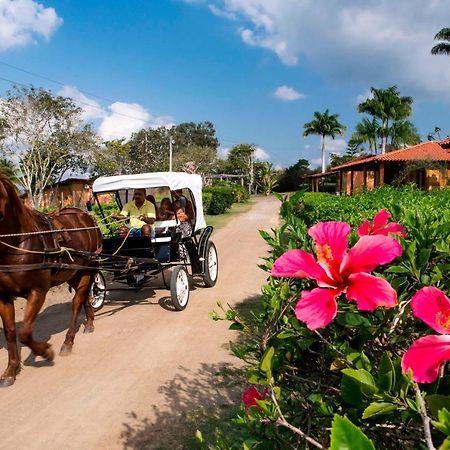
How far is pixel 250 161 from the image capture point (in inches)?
2653

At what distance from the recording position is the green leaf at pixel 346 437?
619 millimetres

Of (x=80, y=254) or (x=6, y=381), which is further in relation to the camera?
(x=80, y=254)

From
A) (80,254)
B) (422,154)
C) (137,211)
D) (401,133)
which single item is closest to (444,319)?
(80,254)

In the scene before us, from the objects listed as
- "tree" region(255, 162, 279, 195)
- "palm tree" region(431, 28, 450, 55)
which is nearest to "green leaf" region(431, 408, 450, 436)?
"palm tree" region(431, 28, 450, 55)

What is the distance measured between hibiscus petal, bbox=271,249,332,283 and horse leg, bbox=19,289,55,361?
418cm

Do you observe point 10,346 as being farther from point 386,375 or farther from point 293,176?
point 293,176

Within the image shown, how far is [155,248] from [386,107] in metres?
40.7

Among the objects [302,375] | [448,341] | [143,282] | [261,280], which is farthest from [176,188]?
[448,341]

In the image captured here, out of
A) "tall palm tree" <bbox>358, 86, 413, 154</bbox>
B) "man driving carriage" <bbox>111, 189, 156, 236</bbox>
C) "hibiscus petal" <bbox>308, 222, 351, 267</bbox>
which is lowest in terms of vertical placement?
"man driving carriage" <bbox>111, 189, 156, 236</bbox>

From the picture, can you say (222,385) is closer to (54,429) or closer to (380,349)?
(54,429)

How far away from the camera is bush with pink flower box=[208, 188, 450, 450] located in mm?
841

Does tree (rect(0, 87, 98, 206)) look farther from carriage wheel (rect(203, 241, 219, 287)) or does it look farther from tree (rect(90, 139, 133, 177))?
carriage wheel (rect(203, 241, 219, 287))

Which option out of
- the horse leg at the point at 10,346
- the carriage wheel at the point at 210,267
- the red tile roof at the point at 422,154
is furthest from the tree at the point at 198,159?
the horse leg at the point at 10,346

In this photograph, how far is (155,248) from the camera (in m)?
7.47
